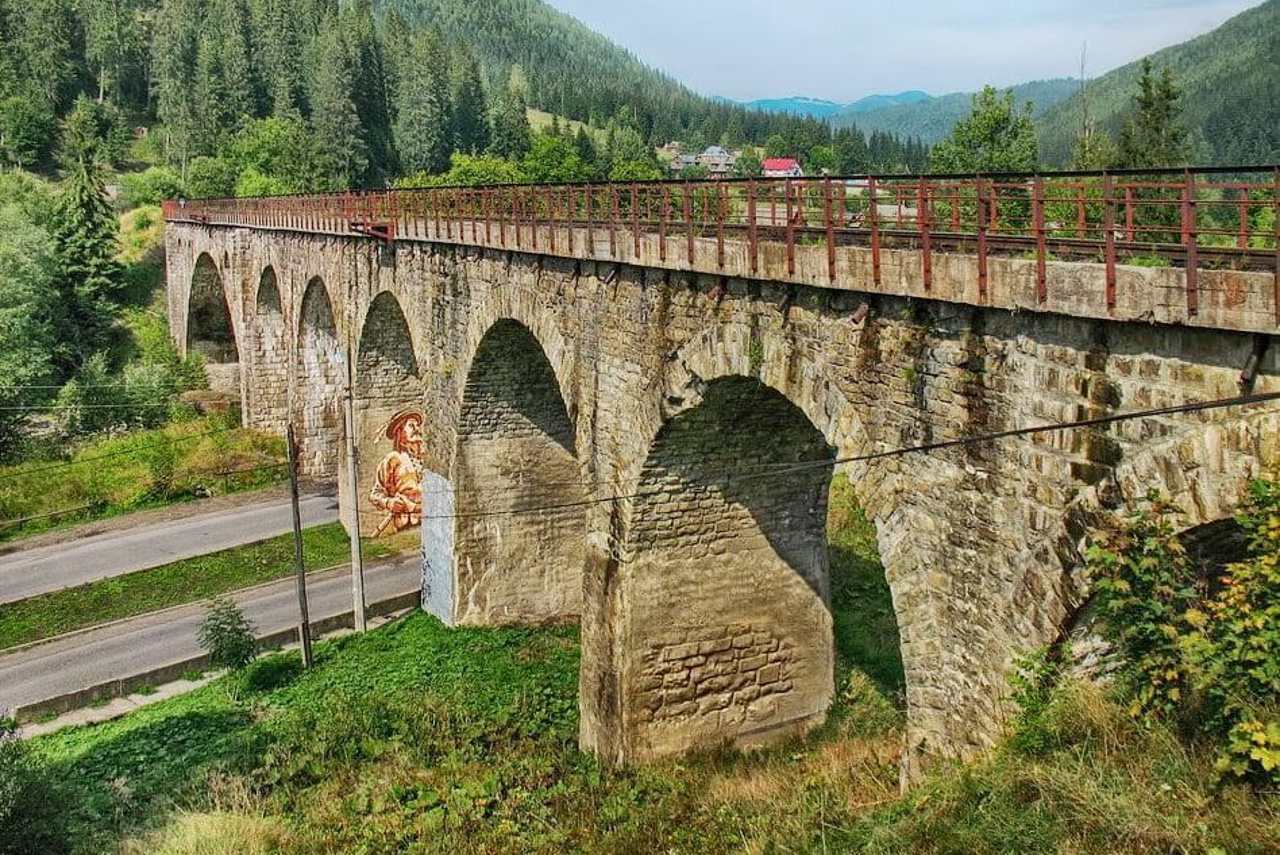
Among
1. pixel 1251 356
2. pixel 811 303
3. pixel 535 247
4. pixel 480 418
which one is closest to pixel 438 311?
pixel 480 418

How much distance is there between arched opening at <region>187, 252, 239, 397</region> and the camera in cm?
5494

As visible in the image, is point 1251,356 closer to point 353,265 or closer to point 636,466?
point 636,466

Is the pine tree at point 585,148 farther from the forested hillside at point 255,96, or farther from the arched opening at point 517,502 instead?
the arched opening at point 517,502

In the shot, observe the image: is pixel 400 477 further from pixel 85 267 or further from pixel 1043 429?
pixel 85 267

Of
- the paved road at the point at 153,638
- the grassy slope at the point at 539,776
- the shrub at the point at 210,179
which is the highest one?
the shrub at the point at 210,179

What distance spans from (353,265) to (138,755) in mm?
14369

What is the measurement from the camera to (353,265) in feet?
100

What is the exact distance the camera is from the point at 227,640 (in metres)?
24.2

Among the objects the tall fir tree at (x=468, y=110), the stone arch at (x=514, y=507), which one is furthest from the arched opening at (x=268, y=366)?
the tall fir tree at (x=468, y=110)

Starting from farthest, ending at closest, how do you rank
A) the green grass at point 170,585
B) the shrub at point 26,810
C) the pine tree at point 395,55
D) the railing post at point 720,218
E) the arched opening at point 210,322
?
the pine tree at point 395,55 < the arched opening at point 210,322 < the green grass at point 170,585 < the shrub at point 26,810 < the railing post at point 720,218

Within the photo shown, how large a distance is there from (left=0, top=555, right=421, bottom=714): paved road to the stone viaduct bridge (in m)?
2.73

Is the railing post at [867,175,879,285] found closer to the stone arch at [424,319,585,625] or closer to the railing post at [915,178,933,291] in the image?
the railing post at [915,178,933,291]

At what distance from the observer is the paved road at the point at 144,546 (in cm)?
3150

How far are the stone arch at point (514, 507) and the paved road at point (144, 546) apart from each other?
35.9 ft
